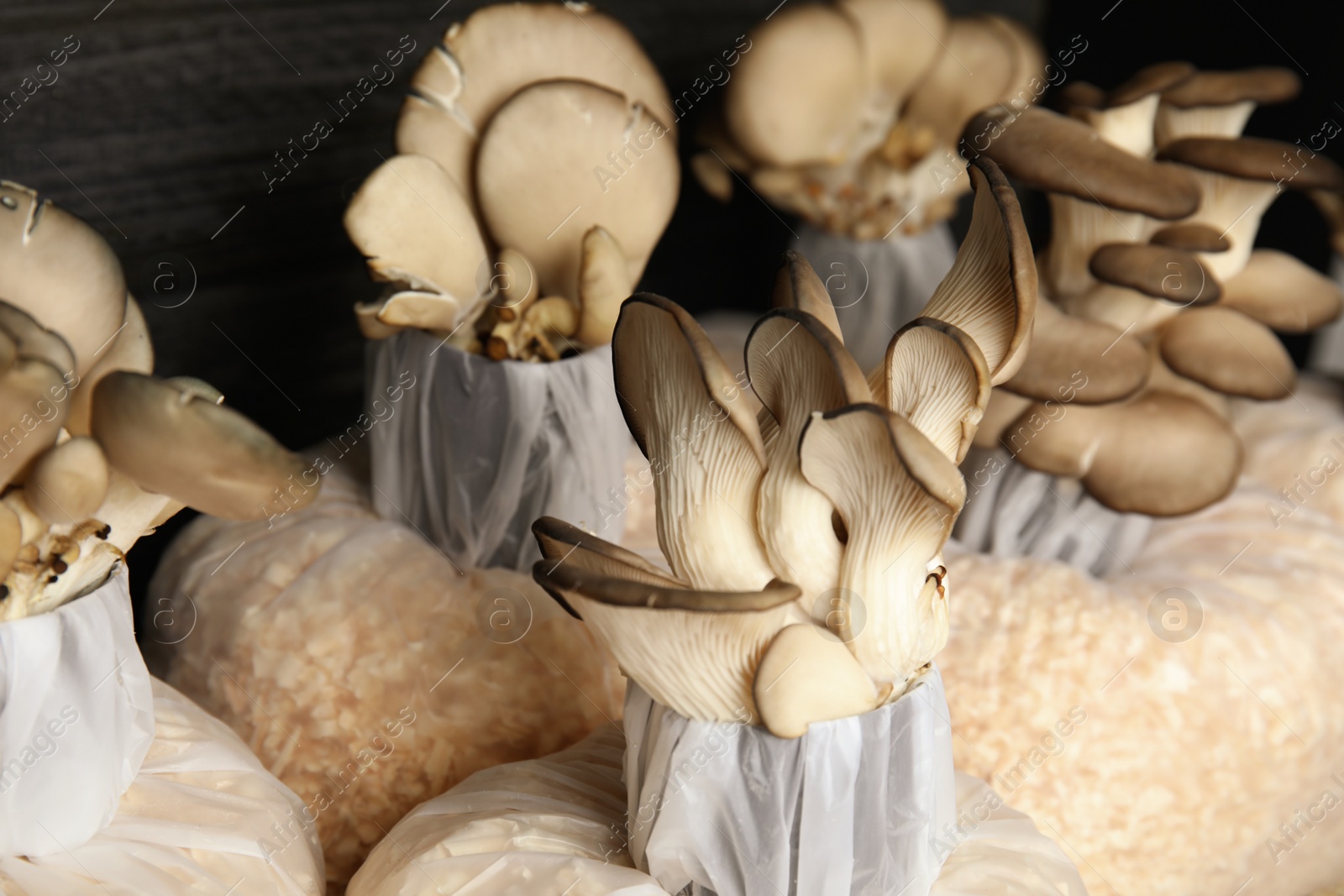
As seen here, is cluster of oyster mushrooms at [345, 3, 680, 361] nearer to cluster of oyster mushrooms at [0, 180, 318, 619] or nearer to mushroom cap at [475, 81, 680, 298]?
mushroom cap at [475, 81, 680, 298]

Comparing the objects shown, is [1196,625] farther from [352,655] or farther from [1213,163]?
[352,655]

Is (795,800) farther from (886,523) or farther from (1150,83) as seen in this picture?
(1150,83)

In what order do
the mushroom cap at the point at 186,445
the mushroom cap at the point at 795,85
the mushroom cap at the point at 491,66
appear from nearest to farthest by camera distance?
the mushroom cap at the point at 186,445 → the mushroom cap at the point at 491,66 → the mushroom cap at the point at 795,85

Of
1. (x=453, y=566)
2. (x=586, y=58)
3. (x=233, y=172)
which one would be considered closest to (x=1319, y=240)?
(x=586, y=58)

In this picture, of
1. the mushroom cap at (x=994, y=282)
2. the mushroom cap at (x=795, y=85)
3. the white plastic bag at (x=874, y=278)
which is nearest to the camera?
the mushroom cap at (x=994, y=282)

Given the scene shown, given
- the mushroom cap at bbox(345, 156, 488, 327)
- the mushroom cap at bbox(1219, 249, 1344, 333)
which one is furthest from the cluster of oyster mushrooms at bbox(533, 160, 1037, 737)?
the mushroom cap at bbox(1219, 249, 1344, 333)

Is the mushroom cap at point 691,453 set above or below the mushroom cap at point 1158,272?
Answer: above

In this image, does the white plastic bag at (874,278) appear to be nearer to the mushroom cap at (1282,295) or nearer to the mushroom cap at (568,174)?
the mushroom cap at (1282,295)

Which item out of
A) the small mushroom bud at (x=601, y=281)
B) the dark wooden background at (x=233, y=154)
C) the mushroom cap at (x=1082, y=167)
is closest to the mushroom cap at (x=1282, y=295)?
the mushroom cap at (x=1082, y=167)
